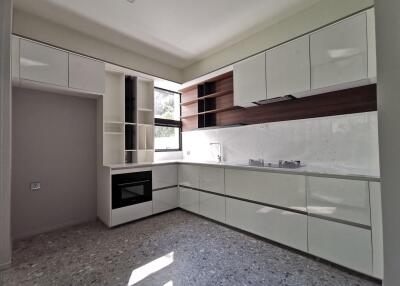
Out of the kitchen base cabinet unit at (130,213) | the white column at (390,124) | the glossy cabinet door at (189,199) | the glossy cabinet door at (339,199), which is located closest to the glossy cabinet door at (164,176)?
the glossy cabinet door at (189,199)

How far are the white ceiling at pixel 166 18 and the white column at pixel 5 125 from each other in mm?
481

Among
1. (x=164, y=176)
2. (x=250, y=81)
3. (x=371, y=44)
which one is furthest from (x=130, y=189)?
(x=371, y=44)

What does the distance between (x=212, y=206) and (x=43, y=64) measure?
290cm

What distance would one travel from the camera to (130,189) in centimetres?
294

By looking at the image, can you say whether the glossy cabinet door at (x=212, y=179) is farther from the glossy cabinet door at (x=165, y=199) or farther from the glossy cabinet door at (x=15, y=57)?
the glossy cabinet door at (x=15, y=57)

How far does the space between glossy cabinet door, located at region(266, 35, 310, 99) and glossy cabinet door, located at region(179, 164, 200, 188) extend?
160 centimetres

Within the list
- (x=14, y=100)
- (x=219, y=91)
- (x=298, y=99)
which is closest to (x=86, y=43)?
(x=14, y=100)

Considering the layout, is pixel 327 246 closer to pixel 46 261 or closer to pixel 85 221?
pixel 46 261

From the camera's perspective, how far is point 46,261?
198cm

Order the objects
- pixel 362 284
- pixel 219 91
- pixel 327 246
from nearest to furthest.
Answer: pixel 362 284 < pixel 327 246 < pixel 219 91

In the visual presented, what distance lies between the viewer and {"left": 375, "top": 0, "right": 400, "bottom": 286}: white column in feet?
1.22

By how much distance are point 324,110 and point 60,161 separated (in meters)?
3.64

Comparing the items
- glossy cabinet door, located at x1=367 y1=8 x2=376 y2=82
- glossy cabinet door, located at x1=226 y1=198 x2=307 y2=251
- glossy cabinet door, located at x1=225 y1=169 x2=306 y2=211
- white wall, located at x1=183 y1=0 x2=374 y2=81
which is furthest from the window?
glossy cabinet door, located at x1=367 y1=8 x2=376 y2=82

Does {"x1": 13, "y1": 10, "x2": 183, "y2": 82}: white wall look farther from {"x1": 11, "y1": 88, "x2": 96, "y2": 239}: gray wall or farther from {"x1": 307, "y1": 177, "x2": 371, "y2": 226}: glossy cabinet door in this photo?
{"x1": 307, "y1": 177, "x2": 371, "y2": 226}: glossy cabinet door
